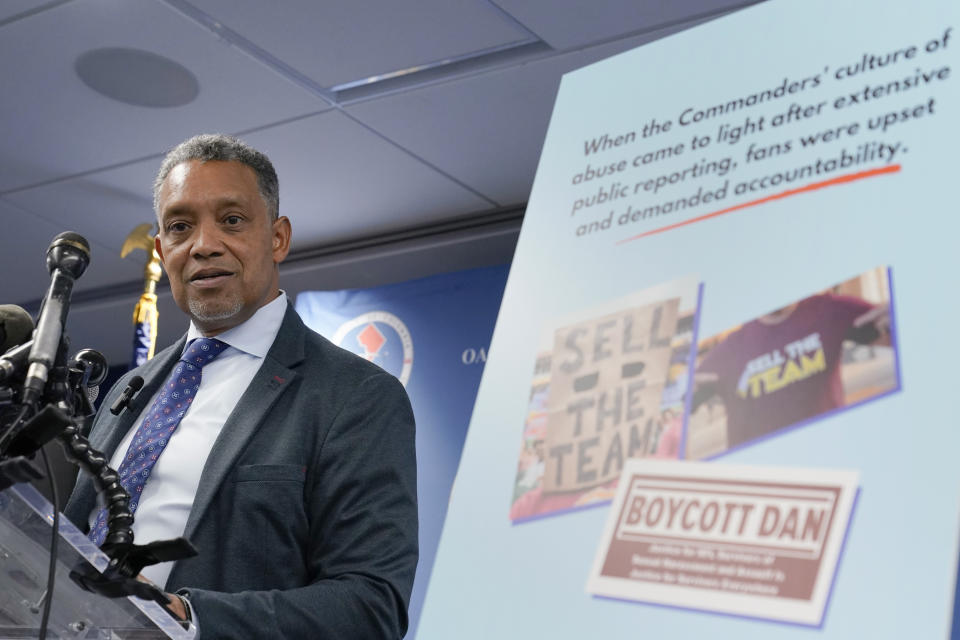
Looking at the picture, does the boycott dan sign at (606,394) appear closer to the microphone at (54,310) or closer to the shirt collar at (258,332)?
the microphone at (54,310)

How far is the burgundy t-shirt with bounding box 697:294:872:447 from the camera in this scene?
842mm

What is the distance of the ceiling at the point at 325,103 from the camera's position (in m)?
3.42

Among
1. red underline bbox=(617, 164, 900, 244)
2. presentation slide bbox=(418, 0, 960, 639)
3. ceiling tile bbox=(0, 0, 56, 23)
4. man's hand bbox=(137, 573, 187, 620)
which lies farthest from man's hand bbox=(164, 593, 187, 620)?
ceiling tile bbox=(0, 0, 56, 23)

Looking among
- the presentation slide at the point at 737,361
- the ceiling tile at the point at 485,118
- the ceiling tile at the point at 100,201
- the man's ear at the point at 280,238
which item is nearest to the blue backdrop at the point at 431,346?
the ceiling tile at the point at 485,118

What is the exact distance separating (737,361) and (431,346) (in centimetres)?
373

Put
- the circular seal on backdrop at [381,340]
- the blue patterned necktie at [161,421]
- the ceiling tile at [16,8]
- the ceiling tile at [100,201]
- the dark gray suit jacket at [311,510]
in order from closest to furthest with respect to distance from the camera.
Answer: the dark gray suit jacket at [311,510] → the blue patterned necktie at [161,421] → the ceiling tile at [16,8] → the ceiling tile at [100,201] → the circular seal on backdrop at [381,340]

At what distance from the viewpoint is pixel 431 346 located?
181 inches

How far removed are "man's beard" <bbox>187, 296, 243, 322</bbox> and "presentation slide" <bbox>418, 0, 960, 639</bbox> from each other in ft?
3.00

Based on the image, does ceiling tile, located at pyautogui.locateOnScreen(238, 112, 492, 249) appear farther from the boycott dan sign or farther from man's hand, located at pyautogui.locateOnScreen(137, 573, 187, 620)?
the boycott dan sign

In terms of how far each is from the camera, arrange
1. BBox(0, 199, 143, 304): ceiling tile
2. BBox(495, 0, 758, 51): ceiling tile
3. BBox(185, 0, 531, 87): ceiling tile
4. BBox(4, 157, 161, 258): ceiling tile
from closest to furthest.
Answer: BBox(495, 0, 758, 51): ceiling tile, BBox(185, 0, 531, 87): ceiling tile, BBox(4, 157, 161, 258): ceiling tile, BBox(0, 199, 143, 304): ceiling tile

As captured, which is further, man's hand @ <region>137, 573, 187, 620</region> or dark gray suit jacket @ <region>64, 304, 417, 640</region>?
dark gray suit jacket @ <region>64, 304, 417, 640</region>

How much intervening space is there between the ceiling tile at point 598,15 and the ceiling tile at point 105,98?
2.90 ft

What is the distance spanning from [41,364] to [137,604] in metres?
0.27

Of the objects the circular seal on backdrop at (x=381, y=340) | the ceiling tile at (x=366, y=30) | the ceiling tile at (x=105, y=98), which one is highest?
the ceiling tile at (x=366, y=30)
